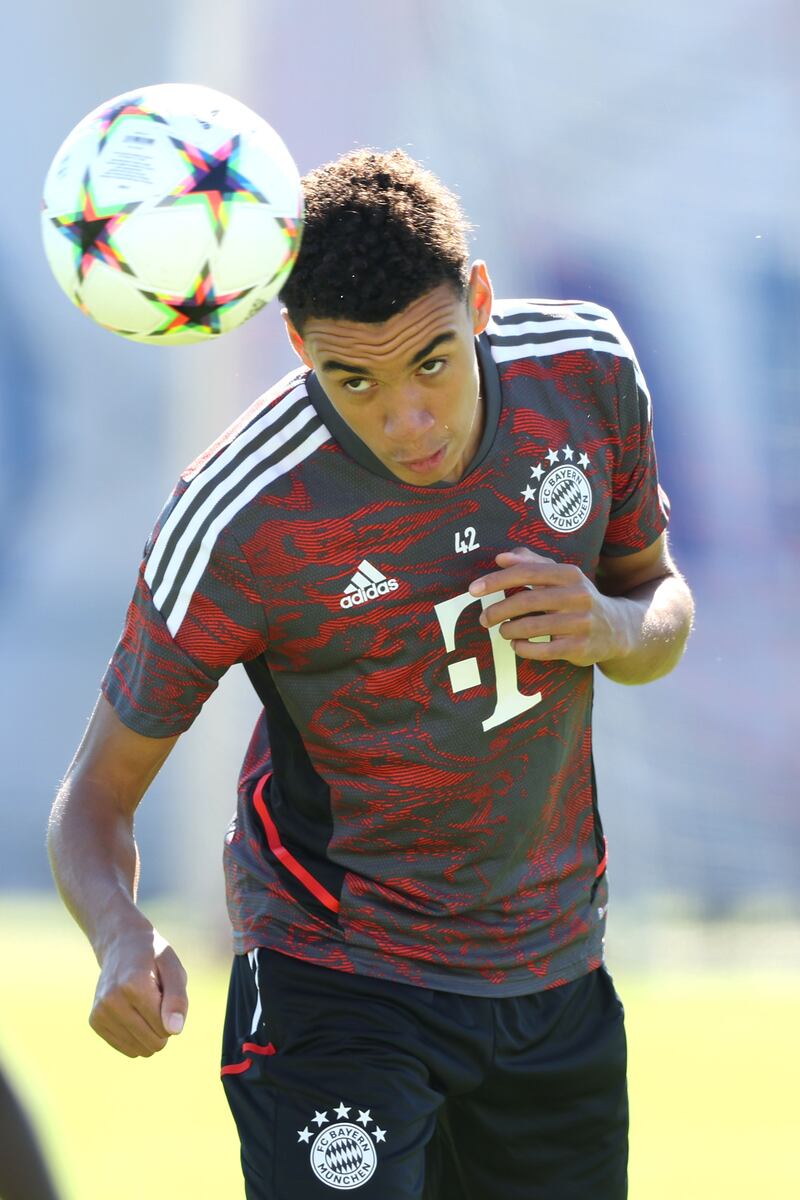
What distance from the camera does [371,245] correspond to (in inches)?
94.2

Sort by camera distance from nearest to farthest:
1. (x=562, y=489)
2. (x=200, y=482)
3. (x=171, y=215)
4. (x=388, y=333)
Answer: (x=171, y=215), (x=388, y=333), (x=200, y=482), (x=562, y=489)

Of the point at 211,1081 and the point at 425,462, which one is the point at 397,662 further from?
the point at 211,1081

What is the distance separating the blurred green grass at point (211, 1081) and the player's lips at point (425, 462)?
6.34ft

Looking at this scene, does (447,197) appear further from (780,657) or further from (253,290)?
(780,657)

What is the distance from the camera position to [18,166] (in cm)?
592

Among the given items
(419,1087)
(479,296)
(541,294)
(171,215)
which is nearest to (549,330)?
(479,296)

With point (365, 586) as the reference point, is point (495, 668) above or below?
below

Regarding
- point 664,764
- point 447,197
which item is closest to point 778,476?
point 664,764

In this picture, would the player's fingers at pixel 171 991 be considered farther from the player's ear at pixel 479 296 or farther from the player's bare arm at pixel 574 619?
the player's ear at pixel 479 296

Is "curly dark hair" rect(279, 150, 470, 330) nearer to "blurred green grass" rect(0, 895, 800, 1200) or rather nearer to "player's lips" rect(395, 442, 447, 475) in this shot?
"player's lips" rect(395, 442, 447, 475)

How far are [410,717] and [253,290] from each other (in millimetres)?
755

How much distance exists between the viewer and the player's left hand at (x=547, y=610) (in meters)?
2.43

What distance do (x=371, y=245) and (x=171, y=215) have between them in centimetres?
32

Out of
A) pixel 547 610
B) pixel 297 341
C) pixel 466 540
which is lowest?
pixel 547 610
